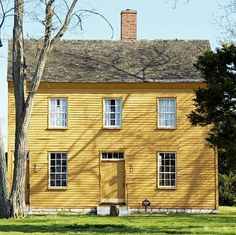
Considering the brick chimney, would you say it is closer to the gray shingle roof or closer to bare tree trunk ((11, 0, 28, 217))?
the gray shingle roof

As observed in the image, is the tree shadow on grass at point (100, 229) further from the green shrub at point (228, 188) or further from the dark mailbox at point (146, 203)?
the green shrub at point (228, 188)

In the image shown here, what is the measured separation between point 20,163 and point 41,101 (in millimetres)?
9077

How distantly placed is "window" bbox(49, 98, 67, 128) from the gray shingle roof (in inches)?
39.4

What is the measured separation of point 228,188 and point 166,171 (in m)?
8.28

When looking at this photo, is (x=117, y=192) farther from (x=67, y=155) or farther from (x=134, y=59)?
(x=134, y=59)

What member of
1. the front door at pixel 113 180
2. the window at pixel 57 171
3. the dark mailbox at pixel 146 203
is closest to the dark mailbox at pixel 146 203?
the dark mailbox at pixel 146 203

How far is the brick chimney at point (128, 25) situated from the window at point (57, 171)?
7.62 metres

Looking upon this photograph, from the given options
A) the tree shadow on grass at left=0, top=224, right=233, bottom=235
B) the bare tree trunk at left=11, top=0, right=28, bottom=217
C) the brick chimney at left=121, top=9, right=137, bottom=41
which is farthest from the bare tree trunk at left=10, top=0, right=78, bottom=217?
the brick chimney at left=121, top=9, right=137, bottom=41

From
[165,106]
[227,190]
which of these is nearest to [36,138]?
[165,106]

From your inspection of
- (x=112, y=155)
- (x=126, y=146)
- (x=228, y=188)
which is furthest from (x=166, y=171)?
(x=228, y=188)

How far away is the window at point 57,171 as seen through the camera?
36156mm

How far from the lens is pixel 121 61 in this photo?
125 ft

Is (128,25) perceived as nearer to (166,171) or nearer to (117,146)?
(117,146)

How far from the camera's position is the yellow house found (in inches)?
1423
